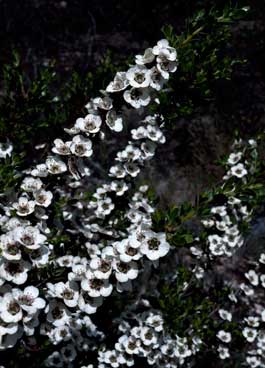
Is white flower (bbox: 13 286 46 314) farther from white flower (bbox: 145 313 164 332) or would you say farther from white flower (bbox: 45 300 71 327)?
white flower (bbox: 145 313 164 332)

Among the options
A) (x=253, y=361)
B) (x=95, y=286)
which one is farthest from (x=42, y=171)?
(x=253, y=361)

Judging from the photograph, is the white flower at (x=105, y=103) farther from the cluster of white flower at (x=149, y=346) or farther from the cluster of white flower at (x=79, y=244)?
the cluster of white flower at (x=149, y=346)

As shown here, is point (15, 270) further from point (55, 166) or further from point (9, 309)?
point (55, 166)

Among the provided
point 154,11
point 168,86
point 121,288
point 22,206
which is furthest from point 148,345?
point 154,11

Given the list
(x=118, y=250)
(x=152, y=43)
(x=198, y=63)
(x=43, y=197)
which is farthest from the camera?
(x=152, y=43)

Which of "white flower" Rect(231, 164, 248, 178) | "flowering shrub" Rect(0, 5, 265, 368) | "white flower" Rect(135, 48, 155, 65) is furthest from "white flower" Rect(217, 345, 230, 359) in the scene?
"white flower" Rect(135, 48, 155, 65)
